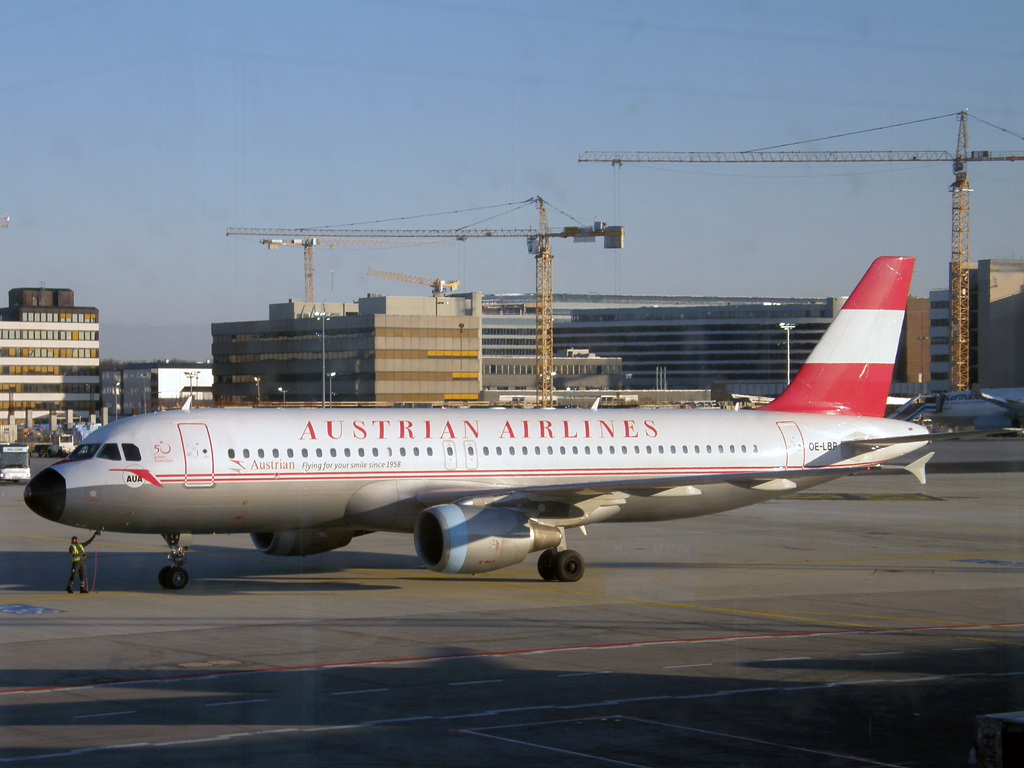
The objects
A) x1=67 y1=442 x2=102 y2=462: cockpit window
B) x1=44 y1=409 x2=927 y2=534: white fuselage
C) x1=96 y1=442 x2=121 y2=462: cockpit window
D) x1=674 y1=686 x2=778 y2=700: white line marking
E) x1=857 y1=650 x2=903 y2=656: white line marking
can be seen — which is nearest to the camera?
x1=674 y1=686 x2=778 y2=700: white line marking

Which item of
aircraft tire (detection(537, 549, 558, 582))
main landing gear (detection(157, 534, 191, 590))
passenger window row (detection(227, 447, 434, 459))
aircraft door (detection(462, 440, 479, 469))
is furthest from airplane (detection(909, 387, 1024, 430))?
main landing gear (detection(157, 534, 191, 590))

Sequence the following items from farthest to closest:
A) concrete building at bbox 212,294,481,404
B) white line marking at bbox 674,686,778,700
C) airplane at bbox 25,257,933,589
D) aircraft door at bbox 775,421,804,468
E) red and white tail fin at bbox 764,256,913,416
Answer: concrete building at bbox 212,294,481,404 → red and white tail fin at bbox 764,256,913,416 → aircraft door at bbox 775,421,804,468 → airplane at bbox 25,257,933,589 → white line marking at bbox 674,686,778,700

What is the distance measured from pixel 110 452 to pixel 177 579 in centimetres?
383

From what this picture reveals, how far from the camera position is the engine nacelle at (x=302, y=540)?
32531mm

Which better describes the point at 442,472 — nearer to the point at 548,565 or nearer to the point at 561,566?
the point at 548,565

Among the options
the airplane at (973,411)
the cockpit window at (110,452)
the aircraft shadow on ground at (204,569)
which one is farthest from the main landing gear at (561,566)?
the airplane at (973,411)

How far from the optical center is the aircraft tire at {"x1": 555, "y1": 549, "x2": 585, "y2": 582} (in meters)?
31.4

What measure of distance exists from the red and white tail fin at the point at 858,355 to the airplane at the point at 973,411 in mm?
72344

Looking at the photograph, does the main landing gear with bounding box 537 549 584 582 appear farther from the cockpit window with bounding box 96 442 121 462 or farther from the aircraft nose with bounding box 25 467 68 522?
the aircraft nose with bounding box 25 467 68 522

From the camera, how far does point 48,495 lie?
28453 millimetres

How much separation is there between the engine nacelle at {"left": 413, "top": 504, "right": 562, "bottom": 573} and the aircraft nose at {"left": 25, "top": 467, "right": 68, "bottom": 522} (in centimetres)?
881

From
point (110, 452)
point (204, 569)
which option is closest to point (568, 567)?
A: point (204, 569)

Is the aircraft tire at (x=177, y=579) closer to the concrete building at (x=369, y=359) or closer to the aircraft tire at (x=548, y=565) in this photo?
the aircraft tire at (x=548, y=565)

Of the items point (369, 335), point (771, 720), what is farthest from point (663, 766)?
point (369, 335)
